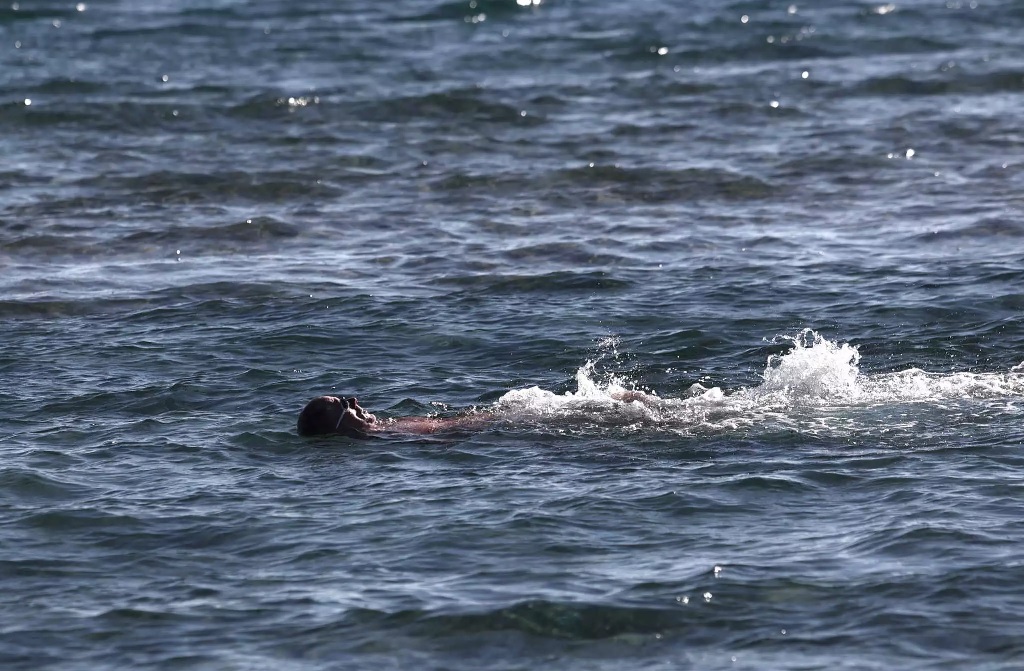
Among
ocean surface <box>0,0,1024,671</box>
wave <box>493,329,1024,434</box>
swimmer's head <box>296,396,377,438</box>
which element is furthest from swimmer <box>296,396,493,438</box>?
wave <box>493,329,1024,434</box>

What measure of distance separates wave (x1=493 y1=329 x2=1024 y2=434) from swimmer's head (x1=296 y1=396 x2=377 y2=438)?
1.20m

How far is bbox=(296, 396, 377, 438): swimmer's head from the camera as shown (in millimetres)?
11812

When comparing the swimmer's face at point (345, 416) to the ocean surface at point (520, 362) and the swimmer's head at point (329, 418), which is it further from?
the ocean surface at point (520, 362)

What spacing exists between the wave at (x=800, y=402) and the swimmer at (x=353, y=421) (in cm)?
45

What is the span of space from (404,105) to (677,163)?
19.8 ft

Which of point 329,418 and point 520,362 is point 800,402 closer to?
point 520,362

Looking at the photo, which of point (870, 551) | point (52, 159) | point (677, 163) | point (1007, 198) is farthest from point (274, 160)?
point (870, 551)

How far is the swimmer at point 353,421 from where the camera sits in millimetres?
11820

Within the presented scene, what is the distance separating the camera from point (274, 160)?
23281 mm

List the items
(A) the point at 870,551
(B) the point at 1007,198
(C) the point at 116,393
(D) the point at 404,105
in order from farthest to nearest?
(D) the point at 404,105 < (B) the point at 1007,198 < (C) the point at 116,393 < (A) the point at 870,551

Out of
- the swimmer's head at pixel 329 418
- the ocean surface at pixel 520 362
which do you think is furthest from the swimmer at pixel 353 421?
the ocean surface at pixel 520 362

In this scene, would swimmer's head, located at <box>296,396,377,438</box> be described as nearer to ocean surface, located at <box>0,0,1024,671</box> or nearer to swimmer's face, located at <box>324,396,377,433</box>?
swimmer's face, located at <box>324,396,377,433</box>

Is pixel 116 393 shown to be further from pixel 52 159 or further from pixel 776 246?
pixel 52 159

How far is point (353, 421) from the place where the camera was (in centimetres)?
1186
